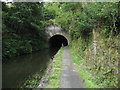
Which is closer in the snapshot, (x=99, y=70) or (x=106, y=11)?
(x=99, y=70)

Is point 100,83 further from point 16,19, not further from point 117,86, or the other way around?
point 16,19

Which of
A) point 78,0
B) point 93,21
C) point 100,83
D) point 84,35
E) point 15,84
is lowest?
point 15,84

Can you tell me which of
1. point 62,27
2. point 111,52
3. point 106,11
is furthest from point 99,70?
point 62,27

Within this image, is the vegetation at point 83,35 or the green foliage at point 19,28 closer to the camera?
the vegetation at point 83,35

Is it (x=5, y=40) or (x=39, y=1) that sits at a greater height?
(x=39, y=1)

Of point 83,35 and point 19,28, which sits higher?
point 83,35

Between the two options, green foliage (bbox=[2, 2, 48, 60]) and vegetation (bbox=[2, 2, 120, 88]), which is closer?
vegetation (bbox=[2, 2, 120, 88])

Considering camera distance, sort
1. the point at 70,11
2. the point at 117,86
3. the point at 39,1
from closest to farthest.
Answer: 1. the point at 117,86
2. the point at 70,11
3. the point at 39,1

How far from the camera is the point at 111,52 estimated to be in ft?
24.3

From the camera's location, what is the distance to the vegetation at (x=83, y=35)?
7.19m

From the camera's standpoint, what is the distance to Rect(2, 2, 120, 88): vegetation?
7191 millimetres

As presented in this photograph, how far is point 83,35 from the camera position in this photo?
14.4 metres

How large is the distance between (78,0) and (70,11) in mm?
2261

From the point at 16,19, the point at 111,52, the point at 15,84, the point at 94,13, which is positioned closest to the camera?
the point at 111,52
